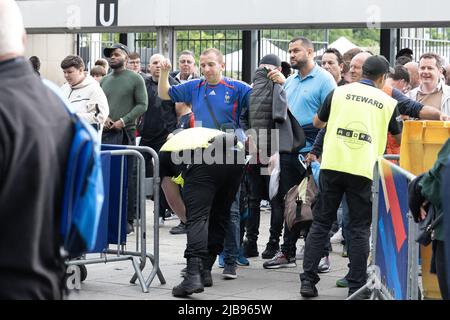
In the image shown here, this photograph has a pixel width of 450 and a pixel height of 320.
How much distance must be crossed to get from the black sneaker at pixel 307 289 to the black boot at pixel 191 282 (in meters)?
0.83

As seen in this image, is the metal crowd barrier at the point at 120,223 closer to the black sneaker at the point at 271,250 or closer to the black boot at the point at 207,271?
the black boot at the point at 207,271

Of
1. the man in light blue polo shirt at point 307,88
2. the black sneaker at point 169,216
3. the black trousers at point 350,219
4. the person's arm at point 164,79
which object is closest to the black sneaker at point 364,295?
the black trousers at point 350,219

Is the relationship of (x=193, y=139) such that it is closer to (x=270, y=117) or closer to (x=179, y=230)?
(x=270, y=117)

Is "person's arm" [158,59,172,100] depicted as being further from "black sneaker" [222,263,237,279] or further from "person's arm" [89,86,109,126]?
"black sneaker" [222,263,237,279]

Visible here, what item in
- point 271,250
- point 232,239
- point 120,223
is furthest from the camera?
point 271,250

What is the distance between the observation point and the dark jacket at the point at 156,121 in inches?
514

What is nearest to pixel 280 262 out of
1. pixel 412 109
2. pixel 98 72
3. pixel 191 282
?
pixel 191 282

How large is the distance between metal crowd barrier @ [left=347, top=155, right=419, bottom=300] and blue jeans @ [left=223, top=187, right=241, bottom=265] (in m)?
1.84

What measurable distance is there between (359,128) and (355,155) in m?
0.21

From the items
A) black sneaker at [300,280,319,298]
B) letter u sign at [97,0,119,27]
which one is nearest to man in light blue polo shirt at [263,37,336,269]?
black sneaker at [300,280,319,298]

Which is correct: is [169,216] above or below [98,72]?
below

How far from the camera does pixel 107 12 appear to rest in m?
15.1

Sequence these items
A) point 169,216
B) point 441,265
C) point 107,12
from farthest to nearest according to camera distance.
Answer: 1. point 107,12
2. point 169,216
3. point 441,265
